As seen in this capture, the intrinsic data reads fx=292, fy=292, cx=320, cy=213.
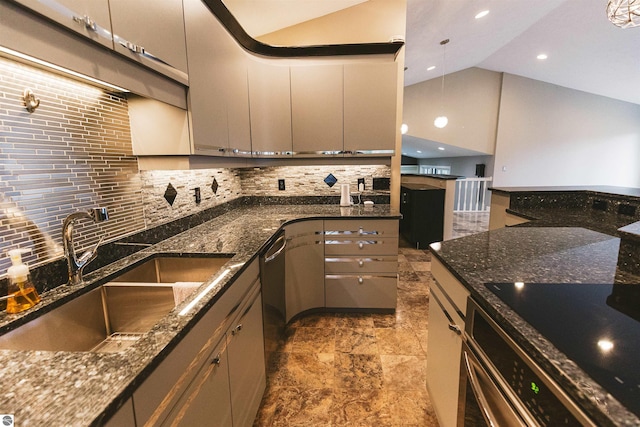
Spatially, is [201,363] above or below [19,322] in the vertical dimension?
below

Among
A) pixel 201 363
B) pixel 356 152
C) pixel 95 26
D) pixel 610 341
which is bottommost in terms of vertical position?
pixel 201 363

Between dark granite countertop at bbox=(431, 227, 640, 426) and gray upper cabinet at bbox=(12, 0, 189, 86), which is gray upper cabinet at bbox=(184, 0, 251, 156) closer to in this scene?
gray upper cabinet at bbox=(12, 0, 189, 86)

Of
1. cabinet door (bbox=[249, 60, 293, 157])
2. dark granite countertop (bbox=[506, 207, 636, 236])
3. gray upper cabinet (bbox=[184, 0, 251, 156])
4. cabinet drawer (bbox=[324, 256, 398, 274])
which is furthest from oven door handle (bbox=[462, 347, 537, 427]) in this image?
cabinet door (bbox=[249, 60, 293, 157])

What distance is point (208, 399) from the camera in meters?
1.04

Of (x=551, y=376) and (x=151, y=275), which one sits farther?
(x=151, y=275)

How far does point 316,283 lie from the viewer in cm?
269

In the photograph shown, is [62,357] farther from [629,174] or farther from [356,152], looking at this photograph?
[629,174]

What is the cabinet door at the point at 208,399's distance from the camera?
88 centimetres

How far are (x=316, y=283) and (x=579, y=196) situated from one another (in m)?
2.56

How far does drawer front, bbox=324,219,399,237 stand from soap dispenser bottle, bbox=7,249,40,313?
1.90 meters

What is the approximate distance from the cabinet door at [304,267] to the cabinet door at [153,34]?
4.37 ft

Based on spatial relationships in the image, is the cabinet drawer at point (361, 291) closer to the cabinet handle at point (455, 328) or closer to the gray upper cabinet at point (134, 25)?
the cabinet handle at point (455, 328)

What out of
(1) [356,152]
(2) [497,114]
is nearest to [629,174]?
(2) [497,114]

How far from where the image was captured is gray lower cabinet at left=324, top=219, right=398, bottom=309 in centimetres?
257
